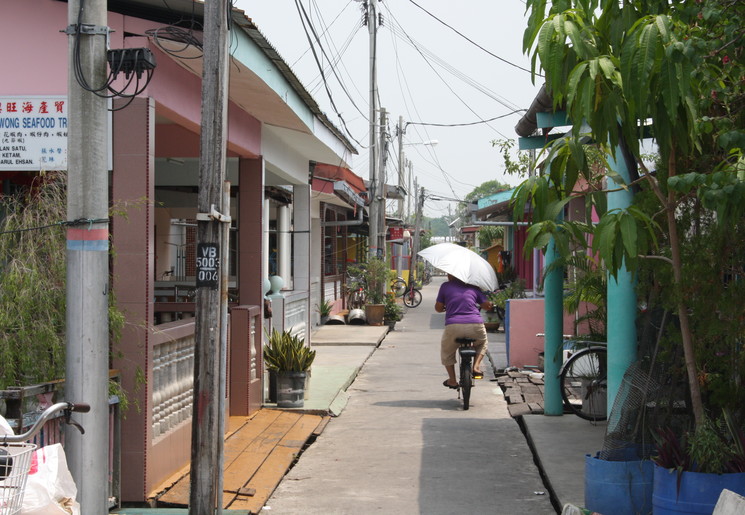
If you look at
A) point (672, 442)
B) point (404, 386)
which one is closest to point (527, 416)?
point (404, 386)

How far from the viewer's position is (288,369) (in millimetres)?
10609

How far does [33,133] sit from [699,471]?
4.88m

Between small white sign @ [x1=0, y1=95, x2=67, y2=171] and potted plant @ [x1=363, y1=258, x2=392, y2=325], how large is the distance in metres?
17.7

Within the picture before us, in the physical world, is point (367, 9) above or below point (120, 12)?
above

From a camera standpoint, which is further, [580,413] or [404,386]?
[404,386]

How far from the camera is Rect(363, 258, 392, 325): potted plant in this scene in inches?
939

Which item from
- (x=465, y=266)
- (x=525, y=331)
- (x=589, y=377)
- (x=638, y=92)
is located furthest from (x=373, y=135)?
(x=638, y=92)

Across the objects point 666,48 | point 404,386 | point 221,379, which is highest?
point 666,48

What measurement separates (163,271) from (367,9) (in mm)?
12736

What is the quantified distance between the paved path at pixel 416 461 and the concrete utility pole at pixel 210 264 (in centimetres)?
125

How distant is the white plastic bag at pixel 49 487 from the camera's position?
12.0 feet

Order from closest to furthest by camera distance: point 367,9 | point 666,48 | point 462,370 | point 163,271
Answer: point 666,48
point 462,370
point 163,271
point 367,9

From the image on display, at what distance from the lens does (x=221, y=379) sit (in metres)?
5.79

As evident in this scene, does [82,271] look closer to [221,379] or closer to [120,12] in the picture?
[221,379]
